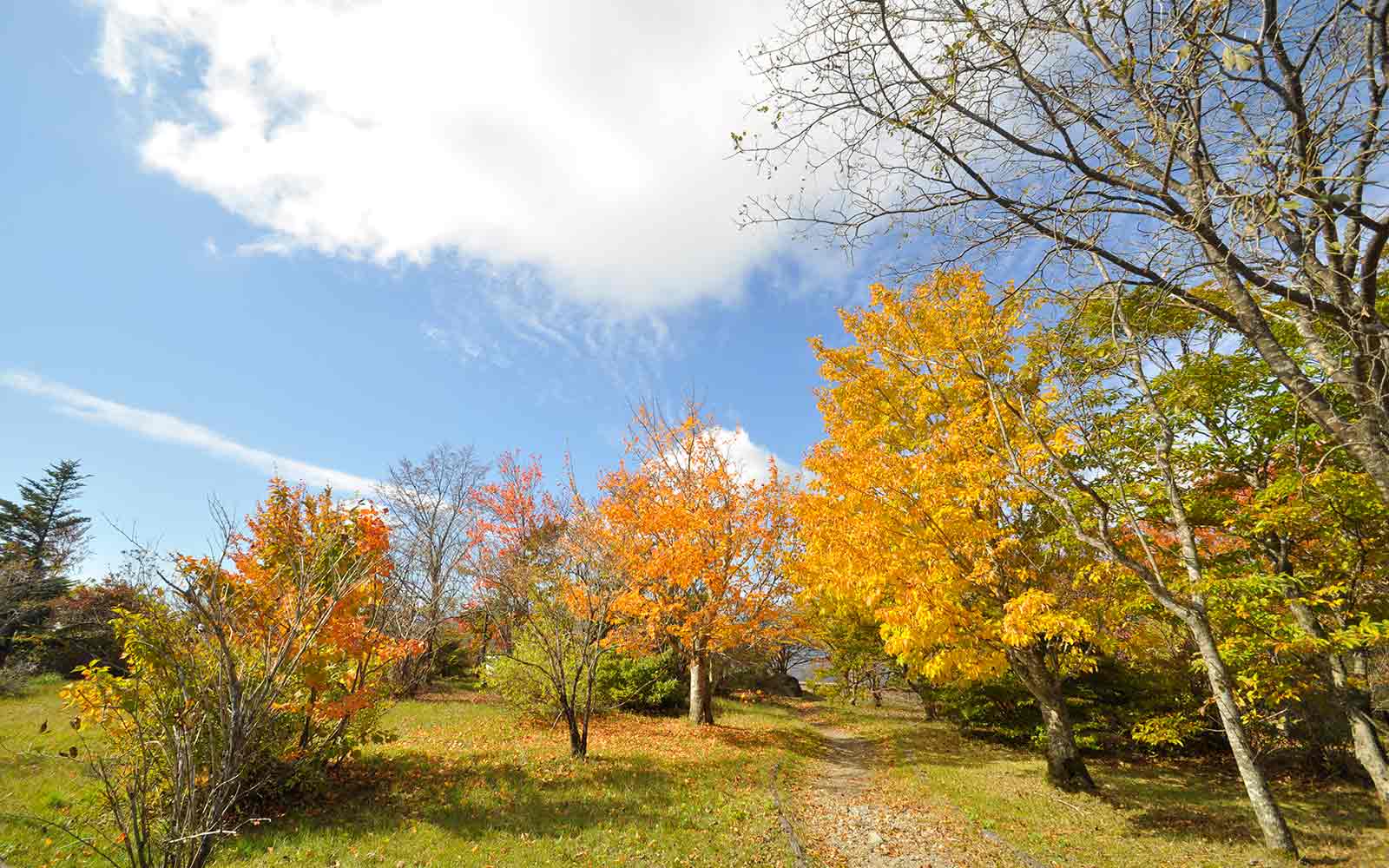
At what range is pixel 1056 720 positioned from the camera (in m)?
10.6

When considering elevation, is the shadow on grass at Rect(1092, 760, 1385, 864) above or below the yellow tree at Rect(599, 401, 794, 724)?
below

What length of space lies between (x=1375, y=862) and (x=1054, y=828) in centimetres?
350

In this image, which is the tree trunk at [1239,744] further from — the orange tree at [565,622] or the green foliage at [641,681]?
the green foliage at [641,681]

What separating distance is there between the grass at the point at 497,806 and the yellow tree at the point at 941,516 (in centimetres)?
420

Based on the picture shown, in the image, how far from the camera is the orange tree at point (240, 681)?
385cm

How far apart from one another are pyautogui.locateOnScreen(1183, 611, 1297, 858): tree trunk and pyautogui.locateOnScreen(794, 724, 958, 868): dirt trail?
3.87 meters

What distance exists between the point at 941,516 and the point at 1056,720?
544 centimetres

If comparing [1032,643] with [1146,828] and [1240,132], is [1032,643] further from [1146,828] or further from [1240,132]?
[1240,132]

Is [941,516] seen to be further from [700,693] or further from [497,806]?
[700,693]

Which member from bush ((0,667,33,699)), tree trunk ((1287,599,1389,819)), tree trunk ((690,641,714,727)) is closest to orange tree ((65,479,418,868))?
tree trunk ((690,641,714,727))

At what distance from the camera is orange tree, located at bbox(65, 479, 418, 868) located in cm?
385

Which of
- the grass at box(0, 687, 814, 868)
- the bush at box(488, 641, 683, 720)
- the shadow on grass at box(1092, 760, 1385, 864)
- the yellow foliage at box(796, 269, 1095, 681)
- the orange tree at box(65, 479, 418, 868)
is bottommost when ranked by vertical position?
the shadow on grass at box(1092, 760, 1385, 864)

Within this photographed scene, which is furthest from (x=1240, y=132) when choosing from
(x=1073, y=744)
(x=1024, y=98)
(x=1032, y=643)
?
(x=1073, y=744)

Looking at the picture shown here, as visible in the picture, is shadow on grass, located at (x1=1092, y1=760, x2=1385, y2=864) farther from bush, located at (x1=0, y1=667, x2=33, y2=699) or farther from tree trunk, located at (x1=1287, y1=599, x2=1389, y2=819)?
bush, located at (x1=0, y1=667, x2=33, y2=699)
